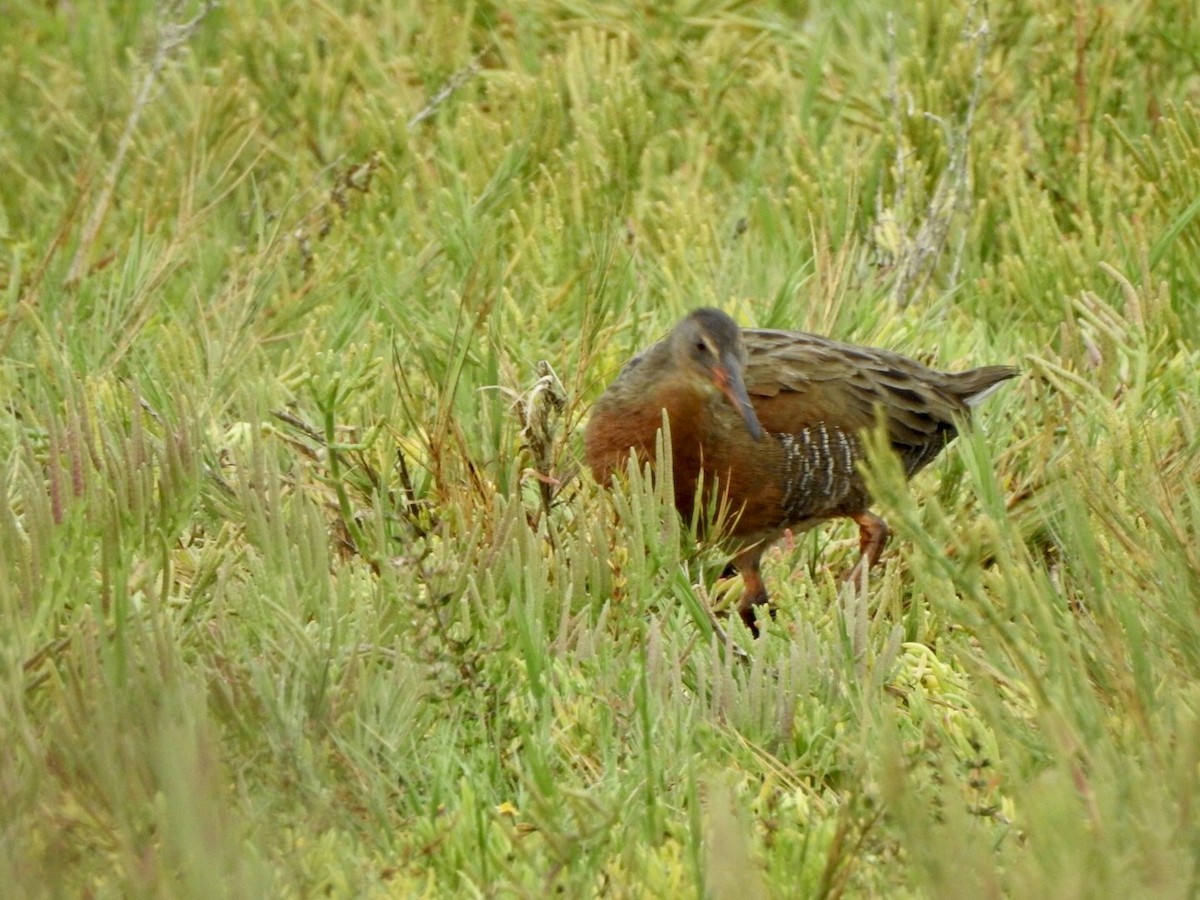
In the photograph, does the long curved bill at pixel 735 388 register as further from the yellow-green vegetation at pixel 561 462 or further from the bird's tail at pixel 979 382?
the bird's tail at pixel 979 382

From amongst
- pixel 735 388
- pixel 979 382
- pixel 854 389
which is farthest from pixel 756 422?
pixel 979 382

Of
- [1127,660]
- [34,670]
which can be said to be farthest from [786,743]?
[34,670]

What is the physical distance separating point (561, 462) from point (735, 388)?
1.51ft

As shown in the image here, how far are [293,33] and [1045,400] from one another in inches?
144

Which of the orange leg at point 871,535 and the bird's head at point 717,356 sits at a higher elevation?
the bird's head at point 717,356

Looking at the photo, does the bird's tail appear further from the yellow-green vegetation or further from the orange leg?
the orange leg

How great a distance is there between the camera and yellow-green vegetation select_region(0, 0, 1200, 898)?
2736mm

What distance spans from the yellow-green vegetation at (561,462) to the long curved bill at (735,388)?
0.36 meters

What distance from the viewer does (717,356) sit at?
464 centimetres

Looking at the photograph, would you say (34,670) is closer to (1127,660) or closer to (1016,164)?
(1127,660)

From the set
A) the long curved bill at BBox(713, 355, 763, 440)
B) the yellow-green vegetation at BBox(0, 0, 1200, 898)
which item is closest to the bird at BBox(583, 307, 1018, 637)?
the long curved bill at BBox(713, 355, 763, 440)

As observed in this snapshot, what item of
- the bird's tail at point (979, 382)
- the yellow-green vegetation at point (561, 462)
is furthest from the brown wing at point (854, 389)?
the yellow-green vegetation at point (561, 462)

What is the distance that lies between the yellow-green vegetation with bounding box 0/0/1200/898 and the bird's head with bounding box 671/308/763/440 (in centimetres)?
26

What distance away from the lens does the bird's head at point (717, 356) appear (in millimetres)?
4625
